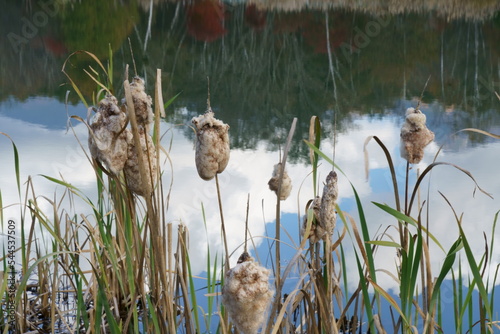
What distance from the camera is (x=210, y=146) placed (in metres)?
1.28

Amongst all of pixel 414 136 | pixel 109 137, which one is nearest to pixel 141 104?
pixel 109 137

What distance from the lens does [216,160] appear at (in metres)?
1.29

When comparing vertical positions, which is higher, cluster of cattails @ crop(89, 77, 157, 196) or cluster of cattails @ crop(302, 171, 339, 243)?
cluster of cattails @ crop(89, 77, 157, 196)

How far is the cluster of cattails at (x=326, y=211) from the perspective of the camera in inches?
52.2

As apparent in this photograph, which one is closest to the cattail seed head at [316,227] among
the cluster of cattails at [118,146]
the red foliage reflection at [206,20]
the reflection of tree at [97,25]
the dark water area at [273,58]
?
the cluster of cattails at [118,146]

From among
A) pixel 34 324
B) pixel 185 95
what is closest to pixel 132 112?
pixel 34 324

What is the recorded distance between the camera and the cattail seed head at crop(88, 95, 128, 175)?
3.94 ft

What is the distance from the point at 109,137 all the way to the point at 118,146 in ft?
0.08

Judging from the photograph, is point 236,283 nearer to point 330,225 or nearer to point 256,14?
point 330,225

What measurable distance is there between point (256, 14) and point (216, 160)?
25.2 meters

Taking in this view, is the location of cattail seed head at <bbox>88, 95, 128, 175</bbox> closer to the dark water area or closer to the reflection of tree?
the dark water area

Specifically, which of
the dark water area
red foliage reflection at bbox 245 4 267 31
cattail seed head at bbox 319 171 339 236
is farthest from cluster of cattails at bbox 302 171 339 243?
red foliage reflection at bbox 245 4 267 31

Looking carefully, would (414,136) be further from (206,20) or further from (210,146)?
(206,20)

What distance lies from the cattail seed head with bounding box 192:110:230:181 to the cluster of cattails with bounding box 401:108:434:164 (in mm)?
524
